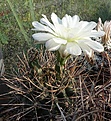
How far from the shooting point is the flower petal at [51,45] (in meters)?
0.39

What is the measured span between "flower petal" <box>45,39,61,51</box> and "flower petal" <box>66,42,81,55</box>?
14mm

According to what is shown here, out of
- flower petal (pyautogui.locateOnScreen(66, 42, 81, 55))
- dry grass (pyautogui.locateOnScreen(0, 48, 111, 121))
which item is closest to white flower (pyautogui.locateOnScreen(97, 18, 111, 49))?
dry grass (pyautogui.locateOnScreen(0, 48, 111, 121))

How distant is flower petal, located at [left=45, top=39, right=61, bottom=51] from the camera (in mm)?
395

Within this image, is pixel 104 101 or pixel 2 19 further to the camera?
pixel 2 19

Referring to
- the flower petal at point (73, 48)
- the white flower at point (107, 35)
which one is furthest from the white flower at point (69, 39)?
the white flower at point (107, 35)

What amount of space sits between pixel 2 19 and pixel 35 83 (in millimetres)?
910

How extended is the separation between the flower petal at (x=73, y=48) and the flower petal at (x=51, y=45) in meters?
0.01

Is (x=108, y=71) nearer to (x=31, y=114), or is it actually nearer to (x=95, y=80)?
(x=95, y=80)

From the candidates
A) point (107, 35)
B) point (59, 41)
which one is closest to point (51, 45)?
point (59, 41)

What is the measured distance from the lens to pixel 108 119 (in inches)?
18.3

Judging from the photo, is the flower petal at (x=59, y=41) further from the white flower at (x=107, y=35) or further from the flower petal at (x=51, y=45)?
the white flower at (x=107, y=35)

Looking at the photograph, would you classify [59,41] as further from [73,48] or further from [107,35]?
[107,35]

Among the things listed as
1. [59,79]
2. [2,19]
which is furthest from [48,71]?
[2,19]

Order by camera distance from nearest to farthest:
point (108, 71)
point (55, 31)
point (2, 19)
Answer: point (55, 31) < point (108, 71) < point (2, 19)
